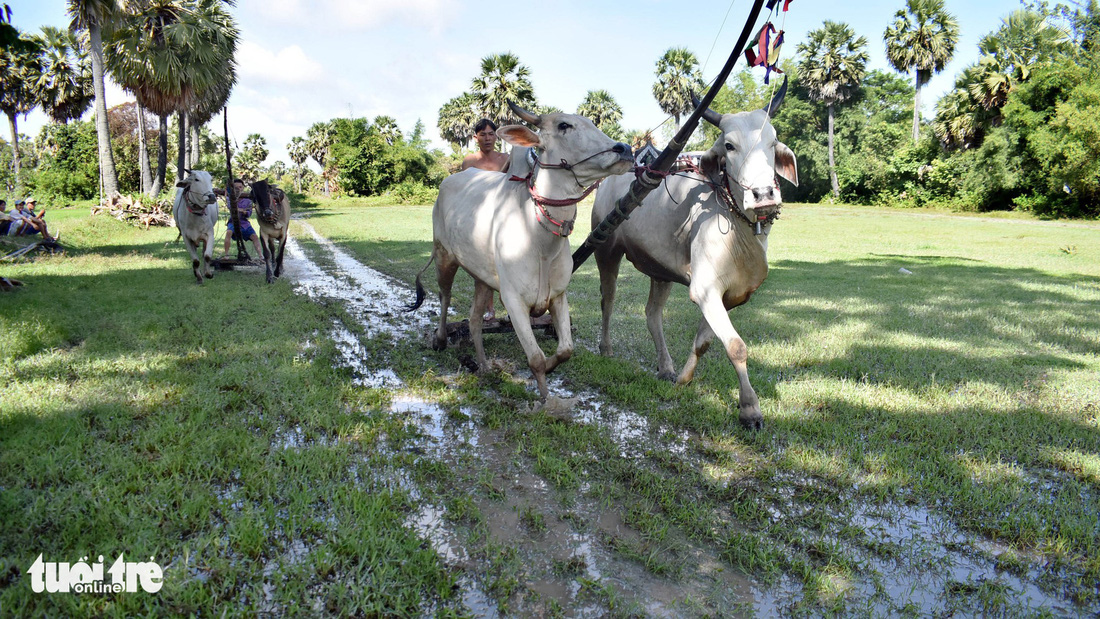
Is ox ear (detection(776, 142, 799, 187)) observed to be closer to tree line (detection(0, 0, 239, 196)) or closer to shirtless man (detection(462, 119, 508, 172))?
shirtless man (detection(462, 119, 508, 172))

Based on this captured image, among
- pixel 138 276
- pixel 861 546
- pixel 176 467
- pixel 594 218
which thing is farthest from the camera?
pixel 138 276

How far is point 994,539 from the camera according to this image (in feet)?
9.98

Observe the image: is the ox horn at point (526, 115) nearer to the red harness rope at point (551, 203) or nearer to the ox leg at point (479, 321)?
the red harness rope at point (551, 203)

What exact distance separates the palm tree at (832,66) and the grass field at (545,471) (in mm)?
42132

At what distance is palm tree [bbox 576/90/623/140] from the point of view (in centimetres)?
5612

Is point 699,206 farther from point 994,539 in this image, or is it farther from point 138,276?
point 138,276

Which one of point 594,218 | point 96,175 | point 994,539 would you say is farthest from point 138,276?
point 96,175

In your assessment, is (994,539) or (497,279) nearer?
(994,539)

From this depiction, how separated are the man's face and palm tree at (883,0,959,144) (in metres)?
43.2

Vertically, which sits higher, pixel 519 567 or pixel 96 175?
pixel 96 175

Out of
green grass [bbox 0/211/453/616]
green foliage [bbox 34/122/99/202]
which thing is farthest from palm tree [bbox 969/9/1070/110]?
green foliage [bbox 34/122/99/202]

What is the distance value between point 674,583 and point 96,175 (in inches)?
2028

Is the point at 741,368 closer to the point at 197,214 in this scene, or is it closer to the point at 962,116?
→ the point at 197,214

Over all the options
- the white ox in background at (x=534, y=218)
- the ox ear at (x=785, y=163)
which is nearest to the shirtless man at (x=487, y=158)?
the white ox in background at (x=534, y=218)
